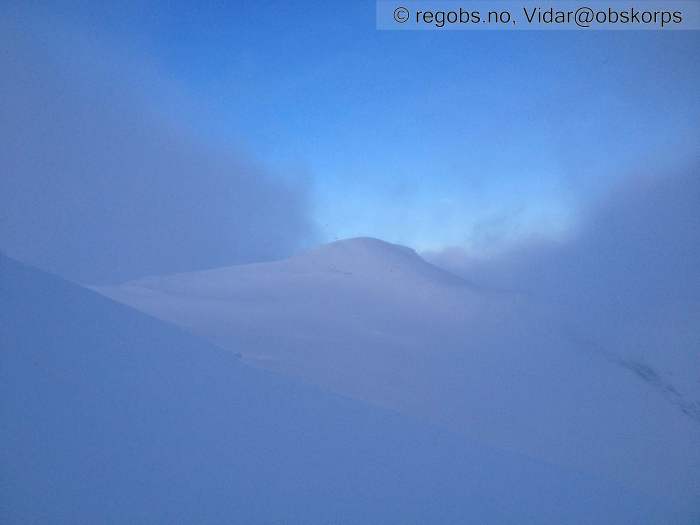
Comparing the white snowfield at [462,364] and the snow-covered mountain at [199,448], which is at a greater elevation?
the white snowfield at [462,364]

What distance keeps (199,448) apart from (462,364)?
16.3 ft

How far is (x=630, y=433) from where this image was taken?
19.8ft

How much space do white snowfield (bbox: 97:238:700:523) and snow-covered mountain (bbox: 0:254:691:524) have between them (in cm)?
59

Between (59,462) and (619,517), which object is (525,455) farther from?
(59,462)

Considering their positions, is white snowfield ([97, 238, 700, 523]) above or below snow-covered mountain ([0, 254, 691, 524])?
above

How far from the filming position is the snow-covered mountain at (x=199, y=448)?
2.35 meters

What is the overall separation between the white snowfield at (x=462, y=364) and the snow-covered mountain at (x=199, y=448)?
59 centimetres

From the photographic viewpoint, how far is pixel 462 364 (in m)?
6.94

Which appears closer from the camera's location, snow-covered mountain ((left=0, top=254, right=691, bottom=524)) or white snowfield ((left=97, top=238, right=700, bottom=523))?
snow-covered mountain ((left=0, top=254, right=691, bottom=524))

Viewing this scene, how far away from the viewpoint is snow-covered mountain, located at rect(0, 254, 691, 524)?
2350 mm

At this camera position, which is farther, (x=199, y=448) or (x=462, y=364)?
(x=462, y=364)

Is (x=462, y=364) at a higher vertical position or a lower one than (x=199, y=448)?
higher

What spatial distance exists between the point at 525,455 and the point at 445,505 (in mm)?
1428

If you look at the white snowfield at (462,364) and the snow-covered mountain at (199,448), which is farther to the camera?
the white snowfield at (462,364)
